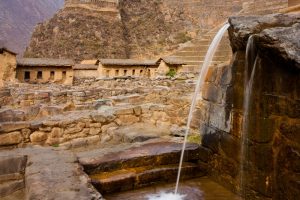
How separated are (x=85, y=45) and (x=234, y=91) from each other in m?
52.8

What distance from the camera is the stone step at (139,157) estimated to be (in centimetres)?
415

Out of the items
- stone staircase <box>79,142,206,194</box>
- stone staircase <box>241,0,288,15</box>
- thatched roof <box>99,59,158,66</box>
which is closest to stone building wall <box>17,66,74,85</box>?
thatched roof <box>99,59,158,66</box>

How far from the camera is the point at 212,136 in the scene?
4391 mm

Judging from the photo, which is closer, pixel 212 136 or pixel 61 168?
pixel 61 168

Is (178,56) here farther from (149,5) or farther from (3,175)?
(3,175)

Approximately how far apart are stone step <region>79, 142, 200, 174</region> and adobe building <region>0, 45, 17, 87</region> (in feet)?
87.5

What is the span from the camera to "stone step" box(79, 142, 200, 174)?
4.15m

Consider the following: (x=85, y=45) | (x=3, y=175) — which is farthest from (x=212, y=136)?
(x=85, y=45)

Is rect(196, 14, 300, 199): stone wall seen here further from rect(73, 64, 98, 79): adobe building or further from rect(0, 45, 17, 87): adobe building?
rect(73, 64, 98, 79): adobe building

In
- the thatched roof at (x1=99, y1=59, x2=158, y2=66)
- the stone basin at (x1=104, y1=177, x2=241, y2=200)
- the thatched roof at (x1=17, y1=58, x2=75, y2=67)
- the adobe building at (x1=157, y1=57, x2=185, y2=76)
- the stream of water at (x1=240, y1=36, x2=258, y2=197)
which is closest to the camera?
the stream of water at (x1=240, y1=36, x2=258, y2=197)

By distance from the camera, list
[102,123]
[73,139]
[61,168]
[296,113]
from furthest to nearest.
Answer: [102,123]
[73,139]
[61,168]
[296,113]

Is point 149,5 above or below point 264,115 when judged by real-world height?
above

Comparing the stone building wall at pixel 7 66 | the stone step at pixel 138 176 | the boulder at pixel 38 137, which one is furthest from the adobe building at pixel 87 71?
the stone step at pixel 138 176

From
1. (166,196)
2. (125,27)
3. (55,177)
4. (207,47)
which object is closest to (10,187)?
(55,177)
